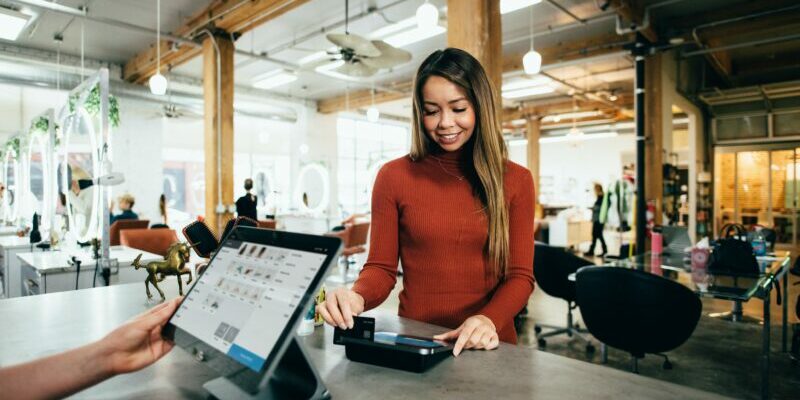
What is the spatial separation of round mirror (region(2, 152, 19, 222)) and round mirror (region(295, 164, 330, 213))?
6311mm

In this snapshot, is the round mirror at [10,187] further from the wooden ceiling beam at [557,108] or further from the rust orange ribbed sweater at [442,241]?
the wooden ceiling beam at [557,108]

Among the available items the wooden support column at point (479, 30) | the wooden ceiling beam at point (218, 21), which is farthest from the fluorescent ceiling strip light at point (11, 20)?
the wooden support column at point (479, 30)

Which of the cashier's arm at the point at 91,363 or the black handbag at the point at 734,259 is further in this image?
the black handbag at the point at 734,259

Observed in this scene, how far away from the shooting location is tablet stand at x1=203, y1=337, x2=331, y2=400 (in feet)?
2.53

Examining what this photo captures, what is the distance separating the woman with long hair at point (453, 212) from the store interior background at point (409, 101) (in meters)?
4.04

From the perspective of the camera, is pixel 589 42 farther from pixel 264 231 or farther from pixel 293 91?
pixel 264 231

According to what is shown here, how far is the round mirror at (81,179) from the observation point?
10.9ft

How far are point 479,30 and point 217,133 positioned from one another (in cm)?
439

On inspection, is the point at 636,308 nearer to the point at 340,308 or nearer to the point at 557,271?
the point at 557,271

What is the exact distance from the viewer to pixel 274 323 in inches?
27.3

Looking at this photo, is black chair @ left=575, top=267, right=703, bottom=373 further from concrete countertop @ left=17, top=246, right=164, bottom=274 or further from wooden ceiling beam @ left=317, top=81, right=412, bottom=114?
wooden ceiling beam @ left=317, top=81, right=412, bottom=114

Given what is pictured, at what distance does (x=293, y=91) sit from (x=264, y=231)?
11.7 m

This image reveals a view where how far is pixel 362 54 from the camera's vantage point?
443 centimetres

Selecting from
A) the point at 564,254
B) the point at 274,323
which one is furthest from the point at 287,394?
the point at 564,254
